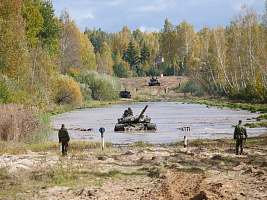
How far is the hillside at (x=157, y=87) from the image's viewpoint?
307ft

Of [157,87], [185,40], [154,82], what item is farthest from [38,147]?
[185,40]

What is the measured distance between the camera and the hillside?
93.7 metres

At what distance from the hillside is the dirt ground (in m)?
74.9

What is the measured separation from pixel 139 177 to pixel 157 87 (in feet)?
284

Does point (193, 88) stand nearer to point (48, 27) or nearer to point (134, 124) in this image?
point (48, 27)

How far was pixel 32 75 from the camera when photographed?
4144 cm

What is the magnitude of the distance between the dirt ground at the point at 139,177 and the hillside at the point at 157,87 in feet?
246

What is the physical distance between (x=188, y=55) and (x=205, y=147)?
290ft

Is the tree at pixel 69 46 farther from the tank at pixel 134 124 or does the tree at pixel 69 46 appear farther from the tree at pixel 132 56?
the tree at pixel 132 56

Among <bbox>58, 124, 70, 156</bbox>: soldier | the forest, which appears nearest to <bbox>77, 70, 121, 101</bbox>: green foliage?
the forest

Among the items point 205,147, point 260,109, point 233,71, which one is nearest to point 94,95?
point 233,71

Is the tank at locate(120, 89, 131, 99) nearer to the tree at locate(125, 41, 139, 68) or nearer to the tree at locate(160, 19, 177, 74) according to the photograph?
the tree at locate(160, 19, 177, 74)

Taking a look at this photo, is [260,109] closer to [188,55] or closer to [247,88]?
[247,88]

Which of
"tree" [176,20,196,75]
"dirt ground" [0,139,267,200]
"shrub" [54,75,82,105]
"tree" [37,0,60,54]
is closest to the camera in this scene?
"dirt ground" [0,139,267,200]
